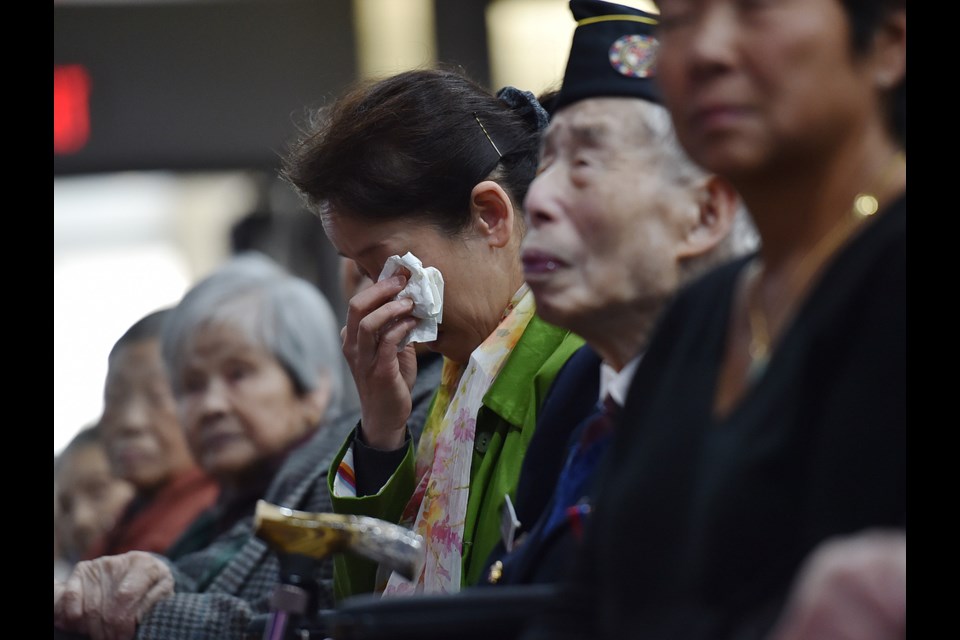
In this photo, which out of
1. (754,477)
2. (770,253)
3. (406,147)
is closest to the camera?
(754,477)

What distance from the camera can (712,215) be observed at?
79.8 inches

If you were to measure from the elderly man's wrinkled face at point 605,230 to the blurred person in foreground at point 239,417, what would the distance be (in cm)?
191

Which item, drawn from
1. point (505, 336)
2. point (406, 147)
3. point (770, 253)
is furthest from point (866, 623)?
point (406, 147)

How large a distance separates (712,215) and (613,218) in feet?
0.49

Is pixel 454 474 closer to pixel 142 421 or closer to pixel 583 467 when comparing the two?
pixel 583 467

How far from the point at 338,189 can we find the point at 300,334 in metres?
1.72

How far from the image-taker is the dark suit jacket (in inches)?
87.7

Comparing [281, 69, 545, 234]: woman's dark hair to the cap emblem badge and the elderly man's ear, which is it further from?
the elderly man's ear

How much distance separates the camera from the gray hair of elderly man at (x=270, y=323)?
4.70m

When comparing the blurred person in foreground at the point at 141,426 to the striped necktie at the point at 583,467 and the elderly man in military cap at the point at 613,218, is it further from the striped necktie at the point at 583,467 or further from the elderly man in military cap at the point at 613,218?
the elderly man in military cap at the point at 613,218

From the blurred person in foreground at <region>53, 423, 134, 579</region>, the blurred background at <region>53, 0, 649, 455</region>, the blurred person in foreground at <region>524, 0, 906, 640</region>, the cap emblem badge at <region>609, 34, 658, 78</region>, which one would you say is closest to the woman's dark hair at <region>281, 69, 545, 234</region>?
the cap emblem badge at <region>609, 34, 658, 78</region>

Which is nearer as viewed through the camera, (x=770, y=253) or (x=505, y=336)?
(x=770, y=253)
